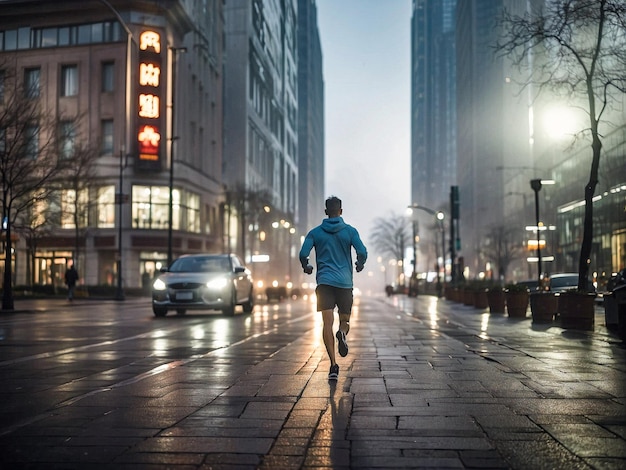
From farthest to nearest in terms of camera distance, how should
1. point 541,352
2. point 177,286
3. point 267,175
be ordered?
point 267,175
point 177,286
point 541,352

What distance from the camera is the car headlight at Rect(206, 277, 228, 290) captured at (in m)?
22.0

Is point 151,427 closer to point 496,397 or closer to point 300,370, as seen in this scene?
point 496,397

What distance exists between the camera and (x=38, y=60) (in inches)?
2466

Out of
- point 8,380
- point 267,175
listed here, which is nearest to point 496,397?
point 8,380

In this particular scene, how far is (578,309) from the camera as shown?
16297 mm

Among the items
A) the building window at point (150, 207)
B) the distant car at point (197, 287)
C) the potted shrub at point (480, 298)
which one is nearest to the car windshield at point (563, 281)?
the potted shrub at point (480, 298)

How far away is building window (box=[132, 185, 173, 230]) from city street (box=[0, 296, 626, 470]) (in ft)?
164

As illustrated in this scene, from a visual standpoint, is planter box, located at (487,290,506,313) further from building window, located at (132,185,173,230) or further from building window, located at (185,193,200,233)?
building window, located at (185,193,200,233)

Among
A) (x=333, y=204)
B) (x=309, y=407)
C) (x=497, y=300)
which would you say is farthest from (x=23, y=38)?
(x=309, y=407)

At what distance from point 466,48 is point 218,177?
305 feet

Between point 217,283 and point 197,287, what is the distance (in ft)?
1.89

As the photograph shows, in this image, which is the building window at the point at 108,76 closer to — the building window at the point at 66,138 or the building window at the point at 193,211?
the building window at the point at 66,138

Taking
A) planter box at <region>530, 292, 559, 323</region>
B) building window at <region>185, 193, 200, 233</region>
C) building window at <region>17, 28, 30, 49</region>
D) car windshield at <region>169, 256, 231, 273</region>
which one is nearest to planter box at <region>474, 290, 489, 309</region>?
planter box at <region>530, 292, 559, 323</region>

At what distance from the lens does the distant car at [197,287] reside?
21.9 m
